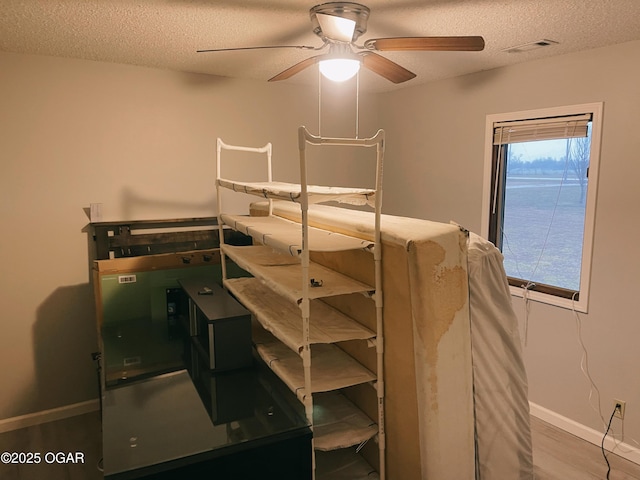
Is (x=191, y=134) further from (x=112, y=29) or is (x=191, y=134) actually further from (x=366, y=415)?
(x=366, y=415)

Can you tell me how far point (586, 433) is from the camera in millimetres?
2945

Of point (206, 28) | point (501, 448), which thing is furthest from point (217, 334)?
point (206, 28)

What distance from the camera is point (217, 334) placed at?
2121 mm

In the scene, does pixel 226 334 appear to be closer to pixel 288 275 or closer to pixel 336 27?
pixel 288 275

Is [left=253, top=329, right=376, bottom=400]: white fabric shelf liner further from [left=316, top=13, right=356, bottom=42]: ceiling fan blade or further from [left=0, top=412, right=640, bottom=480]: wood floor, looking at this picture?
[left=316, top=13, right=356, bottom=42]: ceiling fan blade

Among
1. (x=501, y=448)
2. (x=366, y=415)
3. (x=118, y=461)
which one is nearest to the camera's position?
(x=118, y=461)

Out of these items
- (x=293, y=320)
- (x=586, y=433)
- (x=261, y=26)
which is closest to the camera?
(x=293, y=320)

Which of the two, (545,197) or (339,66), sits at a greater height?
(339,66)

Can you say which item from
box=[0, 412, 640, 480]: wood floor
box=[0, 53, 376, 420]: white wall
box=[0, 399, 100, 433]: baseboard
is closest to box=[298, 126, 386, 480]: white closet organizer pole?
box=[0, 412, 640, 480]: wood floor

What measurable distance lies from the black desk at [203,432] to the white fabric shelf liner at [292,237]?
0.65m

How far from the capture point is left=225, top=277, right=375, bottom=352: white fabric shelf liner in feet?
6.24

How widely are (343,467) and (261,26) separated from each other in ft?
7.12

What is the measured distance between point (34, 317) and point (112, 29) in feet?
6.36

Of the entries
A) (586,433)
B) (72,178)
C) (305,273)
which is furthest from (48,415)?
(586,433)
